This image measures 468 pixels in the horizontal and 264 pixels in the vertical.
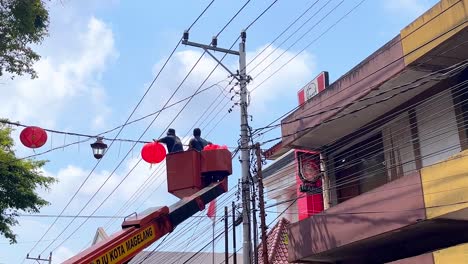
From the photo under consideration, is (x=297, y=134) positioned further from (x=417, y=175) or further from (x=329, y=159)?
(x=417, y=175)

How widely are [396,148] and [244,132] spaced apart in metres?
3.37

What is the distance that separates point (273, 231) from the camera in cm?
1836

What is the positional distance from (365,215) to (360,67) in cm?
307

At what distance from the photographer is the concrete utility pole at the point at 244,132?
37.8 feet

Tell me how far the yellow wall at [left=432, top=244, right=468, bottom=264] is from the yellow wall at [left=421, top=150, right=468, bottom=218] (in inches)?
25.0

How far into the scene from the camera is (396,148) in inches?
500

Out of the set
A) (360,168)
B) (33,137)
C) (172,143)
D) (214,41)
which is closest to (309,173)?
(360,168)

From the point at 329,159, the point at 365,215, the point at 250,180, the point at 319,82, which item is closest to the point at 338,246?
the point at 365,215

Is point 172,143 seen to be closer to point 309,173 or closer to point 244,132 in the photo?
point 244,132

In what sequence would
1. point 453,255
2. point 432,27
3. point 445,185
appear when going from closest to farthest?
point 453,255 < point 445,185 < point 432,27

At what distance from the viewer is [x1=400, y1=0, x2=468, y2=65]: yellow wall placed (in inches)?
374

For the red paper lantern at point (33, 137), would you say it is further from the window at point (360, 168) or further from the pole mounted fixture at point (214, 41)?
the window at point (360, 168)

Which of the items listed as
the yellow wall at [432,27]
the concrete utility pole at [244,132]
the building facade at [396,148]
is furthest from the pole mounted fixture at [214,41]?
the yellow wall at [432,27]

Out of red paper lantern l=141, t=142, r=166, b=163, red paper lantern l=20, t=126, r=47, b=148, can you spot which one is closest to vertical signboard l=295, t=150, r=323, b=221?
red paper lantern l=141, t=142, r=166, b=163
